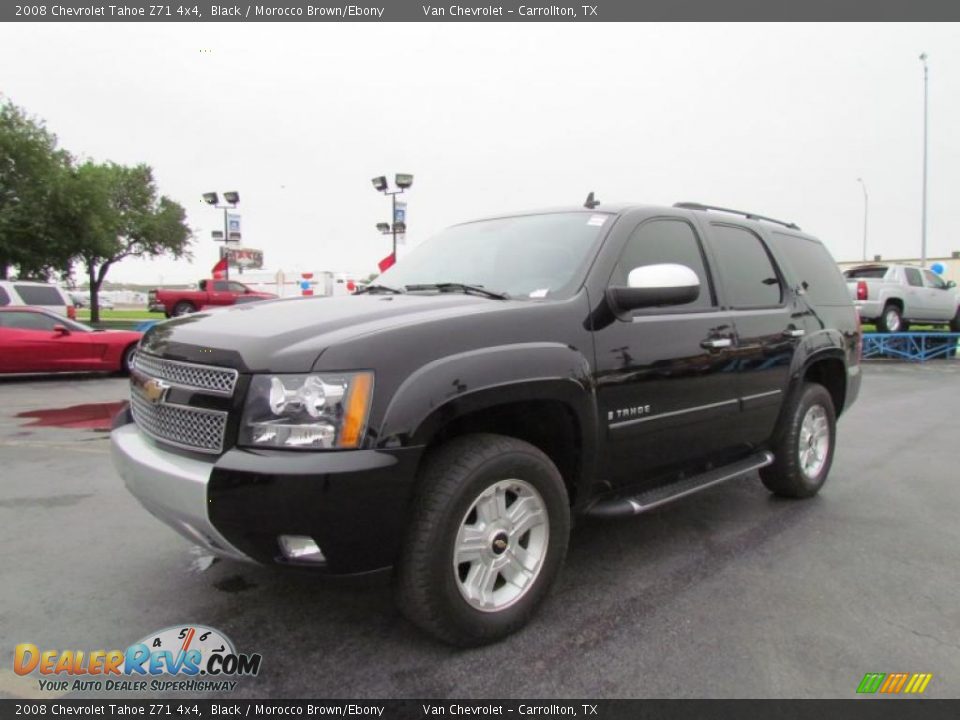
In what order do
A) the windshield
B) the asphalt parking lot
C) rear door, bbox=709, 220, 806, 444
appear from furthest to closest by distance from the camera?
rear door, bbox=709, 220, 806, 444 → the windshield → the asphalt parking lot

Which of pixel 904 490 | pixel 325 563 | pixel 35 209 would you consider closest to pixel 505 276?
pixel 325 563

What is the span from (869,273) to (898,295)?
870 millimetres

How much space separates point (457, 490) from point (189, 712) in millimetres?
1169

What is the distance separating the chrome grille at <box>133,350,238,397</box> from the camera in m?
2.33

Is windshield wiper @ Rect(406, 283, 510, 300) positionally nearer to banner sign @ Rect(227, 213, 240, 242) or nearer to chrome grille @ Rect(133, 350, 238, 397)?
chrome grille @ Rect(133, 350, 238, 397)

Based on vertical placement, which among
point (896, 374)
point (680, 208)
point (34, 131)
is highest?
point (34, 131)

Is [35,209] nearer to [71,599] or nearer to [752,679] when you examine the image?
[71,599]

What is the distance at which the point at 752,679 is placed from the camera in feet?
7.75

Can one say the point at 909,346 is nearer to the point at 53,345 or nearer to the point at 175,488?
the point at 175,488

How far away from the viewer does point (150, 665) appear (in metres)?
2.45

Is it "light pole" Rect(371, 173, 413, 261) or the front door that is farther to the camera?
"light pole" Rect(371, 173, 413, 261)

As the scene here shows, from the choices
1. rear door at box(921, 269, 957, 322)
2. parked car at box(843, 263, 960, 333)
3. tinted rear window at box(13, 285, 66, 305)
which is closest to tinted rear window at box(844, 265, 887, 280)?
parked car at box(843, 263, 960, 333)

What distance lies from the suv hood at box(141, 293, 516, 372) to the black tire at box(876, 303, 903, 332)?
1642 cm

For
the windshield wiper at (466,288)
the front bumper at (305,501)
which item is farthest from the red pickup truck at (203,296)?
the front bumper at (305,501)
